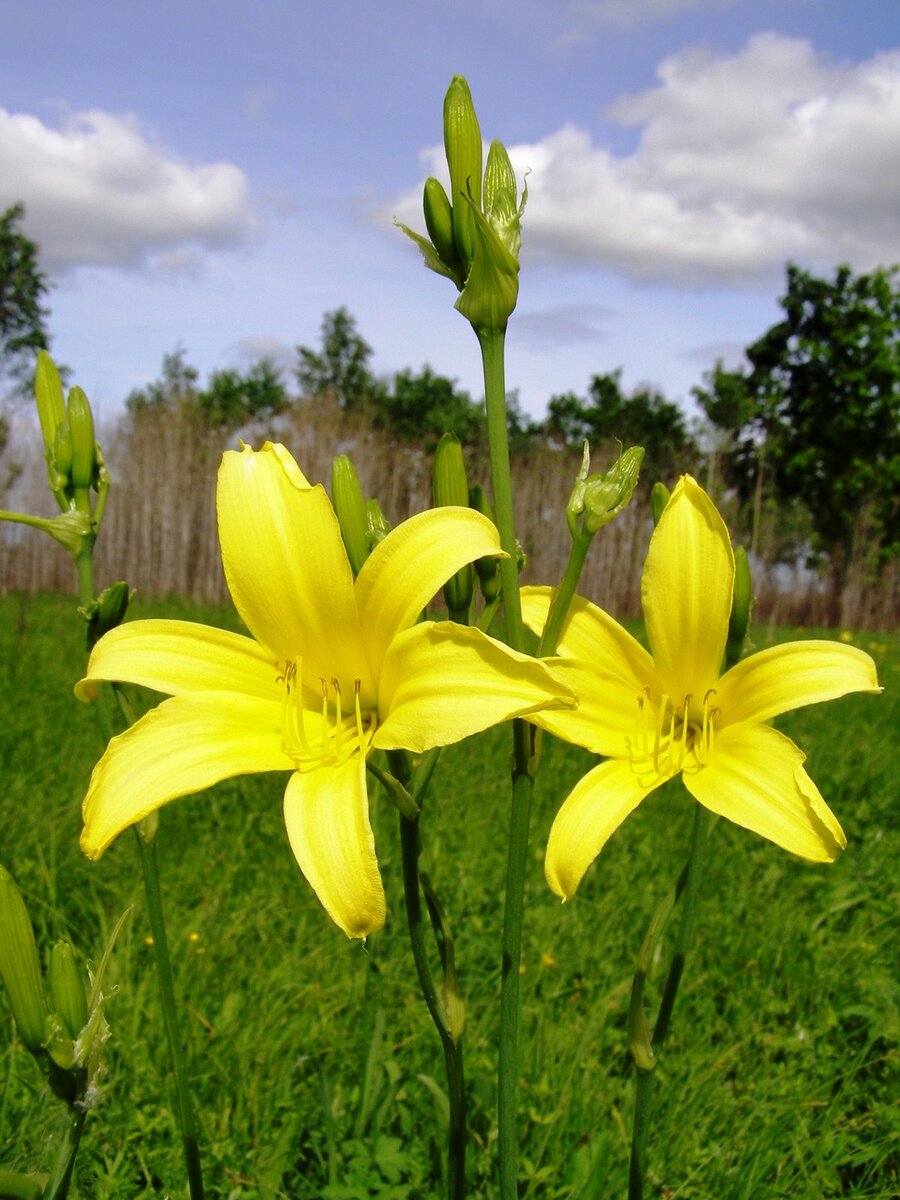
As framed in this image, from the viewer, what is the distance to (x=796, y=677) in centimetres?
99

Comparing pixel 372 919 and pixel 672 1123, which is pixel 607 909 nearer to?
pixel 672 1123

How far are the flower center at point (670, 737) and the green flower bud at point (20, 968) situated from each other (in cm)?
63

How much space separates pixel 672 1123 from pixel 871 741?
3.51 m

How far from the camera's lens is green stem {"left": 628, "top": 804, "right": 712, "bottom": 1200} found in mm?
1076

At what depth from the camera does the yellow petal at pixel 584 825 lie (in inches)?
35.7

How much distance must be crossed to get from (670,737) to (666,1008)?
1.12 feet

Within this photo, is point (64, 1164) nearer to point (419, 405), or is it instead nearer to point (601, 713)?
point (601, 713)

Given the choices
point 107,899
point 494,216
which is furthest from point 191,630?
point 107,899

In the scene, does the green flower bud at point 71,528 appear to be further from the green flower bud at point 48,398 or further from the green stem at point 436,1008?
the green stem at point 436,1008

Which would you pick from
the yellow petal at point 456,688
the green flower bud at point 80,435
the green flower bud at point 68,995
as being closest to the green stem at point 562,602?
the yellow petal at point 456,688

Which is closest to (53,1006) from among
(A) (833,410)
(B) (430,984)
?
(B) (430,984)

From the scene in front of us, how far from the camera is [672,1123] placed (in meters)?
1.81

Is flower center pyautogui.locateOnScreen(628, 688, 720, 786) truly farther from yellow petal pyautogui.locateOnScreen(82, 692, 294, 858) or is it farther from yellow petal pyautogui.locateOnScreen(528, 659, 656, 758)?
yellow petal pyautogui.locateOnScreen(82, 692, 294, 858)

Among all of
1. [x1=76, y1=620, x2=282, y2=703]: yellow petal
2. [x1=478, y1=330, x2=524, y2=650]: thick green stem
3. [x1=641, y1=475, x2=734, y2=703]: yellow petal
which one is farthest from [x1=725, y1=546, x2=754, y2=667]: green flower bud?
[x1=76, y1=620, x2=282, y2=703]: yellow petal
